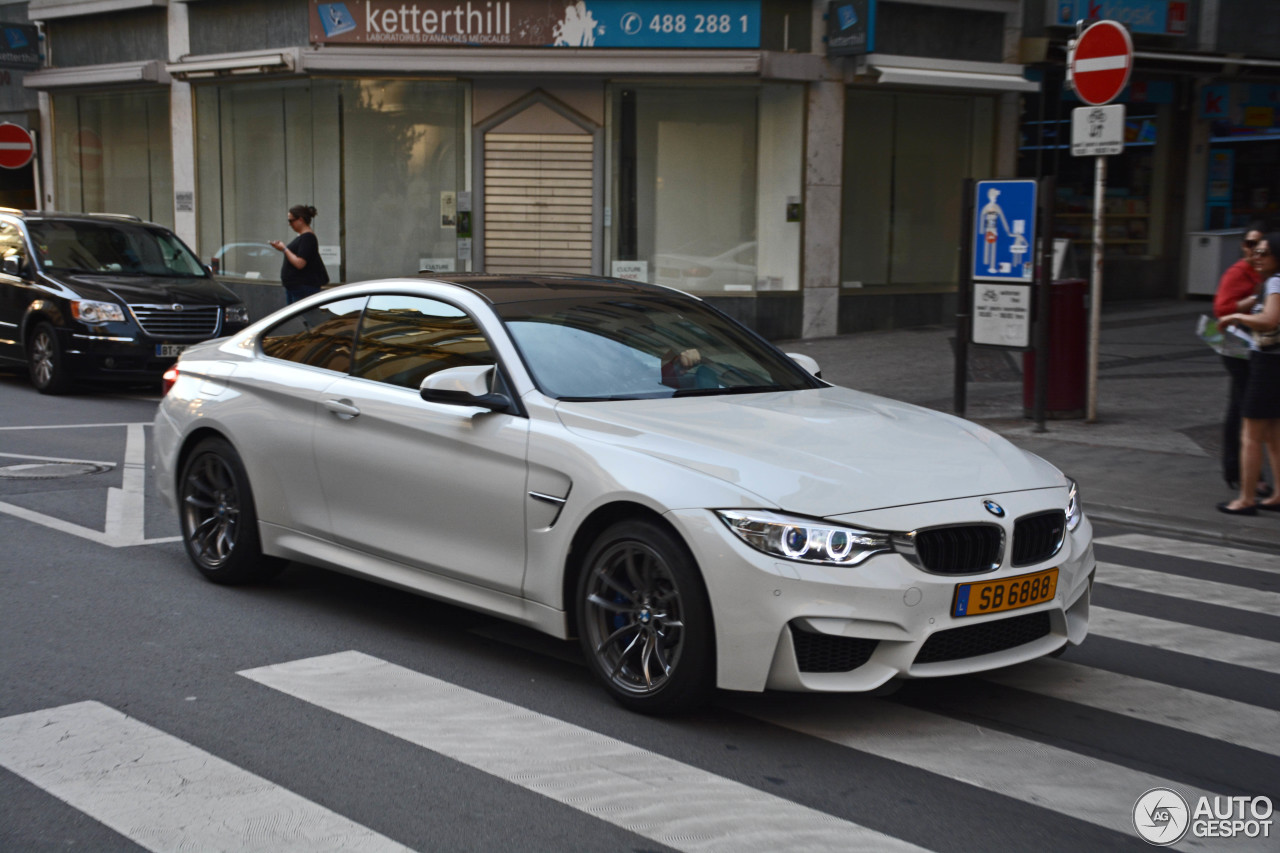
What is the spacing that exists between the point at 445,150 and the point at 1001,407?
10.6 meters

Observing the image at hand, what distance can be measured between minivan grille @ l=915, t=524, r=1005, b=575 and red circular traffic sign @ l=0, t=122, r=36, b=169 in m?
19.6

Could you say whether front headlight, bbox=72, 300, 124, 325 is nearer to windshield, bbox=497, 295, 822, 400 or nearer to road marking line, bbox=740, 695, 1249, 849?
windshield, bbox=497, 295, 822, 400

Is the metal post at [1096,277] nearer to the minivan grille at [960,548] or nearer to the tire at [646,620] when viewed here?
the minivan grille at [960,548]

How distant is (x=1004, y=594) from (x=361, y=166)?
58.7ft

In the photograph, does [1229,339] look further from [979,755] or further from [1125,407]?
[979,755]

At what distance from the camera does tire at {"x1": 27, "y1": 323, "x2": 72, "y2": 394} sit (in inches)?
555

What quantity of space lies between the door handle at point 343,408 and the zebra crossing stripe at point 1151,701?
111 inches

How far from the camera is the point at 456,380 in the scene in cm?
517

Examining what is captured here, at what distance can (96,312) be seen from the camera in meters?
14.0

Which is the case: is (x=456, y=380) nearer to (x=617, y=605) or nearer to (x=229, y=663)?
(x=617, y=605)

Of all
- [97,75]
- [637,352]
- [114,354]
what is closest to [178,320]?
[114,354]

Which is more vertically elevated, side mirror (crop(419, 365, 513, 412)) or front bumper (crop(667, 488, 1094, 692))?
side mirror (crop(419, 365, 513, 412))

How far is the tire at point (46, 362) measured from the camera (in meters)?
14.1

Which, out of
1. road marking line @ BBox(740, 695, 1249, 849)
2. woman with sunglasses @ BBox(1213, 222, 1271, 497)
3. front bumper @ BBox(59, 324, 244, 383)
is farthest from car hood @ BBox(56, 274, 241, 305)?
road marking line @ BBox(740, 695, 1249, 849)
